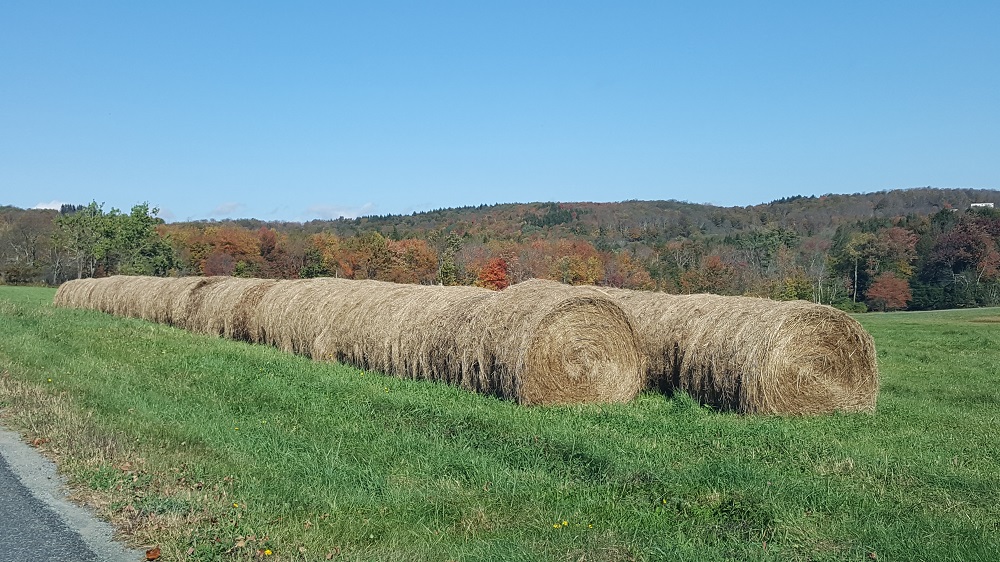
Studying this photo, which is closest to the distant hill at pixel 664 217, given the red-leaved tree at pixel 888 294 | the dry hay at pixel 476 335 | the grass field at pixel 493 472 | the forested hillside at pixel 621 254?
the forested hillside at pixel 621 254

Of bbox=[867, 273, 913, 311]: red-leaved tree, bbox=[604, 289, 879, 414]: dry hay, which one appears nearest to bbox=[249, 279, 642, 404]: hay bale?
bbox=[604, 289, 879, 414]: dry hay

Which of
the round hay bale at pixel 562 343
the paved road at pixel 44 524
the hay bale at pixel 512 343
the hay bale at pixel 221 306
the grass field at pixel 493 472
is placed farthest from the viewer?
the hay bale at pixel 221 306

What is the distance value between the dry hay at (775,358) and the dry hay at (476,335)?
1.14 meters

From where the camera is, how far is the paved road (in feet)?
17.4

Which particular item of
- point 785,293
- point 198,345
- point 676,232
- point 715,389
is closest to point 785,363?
point 715,389

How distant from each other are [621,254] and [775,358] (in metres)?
74.5

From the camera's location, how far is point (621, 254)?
84.9m

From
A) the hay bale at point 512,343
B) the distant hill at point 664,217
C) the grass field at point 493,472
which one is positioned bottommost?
the grass field at point 493,472

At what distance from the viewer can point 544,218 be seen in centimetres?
12875

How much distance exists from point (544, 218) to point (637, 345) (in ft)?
383

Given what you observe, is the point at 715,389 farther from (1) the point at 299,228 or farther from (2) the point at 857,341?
(1) the point at 299,228

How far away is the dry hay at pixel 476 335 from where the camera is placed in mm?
11695

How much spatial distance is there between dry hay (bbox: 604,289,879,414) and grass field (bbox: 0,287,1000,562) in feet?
1.53

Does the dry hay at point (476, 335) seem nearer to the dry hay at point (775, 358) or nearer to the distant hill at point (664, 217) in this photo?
the dry hay at point (775, 358)
